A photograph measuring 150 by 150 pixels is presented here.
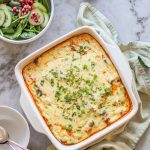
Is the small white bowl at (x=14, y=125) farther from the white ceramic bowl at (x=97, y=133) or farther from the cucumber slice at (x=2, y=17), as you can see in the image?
the cucumber slice at (x=2, y=17)

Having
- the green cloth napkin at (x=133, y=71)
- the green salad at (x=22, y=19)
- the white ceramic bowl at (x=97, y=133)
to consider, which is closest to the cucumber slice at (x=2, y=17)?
the green salad at (x=22, y=19)

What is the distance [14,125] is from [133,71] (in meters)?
0.68

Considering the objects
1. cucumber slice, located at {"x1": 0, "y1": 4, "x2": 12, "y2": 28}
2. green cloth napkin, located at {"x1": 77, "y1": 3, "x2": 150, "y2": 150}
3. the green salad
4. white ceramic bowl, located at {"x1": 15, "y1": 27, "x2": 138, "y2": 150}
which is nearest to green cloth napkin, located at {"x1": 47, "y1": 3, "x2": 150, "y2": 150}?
green cloth napkin, located at {"x1": 77, "y1": 3, "x2": 150, "y2": 150}

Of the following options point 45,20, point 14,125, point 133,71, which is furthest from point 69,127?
point 45,20

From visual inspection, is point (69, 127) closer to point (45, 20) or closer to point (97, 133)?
point (97, 133)

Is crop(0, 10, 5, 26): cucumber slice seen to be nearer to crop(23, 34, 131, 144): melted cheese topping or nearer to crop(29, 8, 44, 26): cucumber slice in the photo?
crop(29, 8, 44, 26): cucumber slice

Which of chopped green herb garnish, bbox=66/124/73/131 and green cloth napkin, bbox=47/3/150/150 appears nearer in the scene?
chopped green herb garnish, bbox=66/124/73/131

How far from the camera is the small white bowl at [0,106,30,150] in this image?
8.35 ft

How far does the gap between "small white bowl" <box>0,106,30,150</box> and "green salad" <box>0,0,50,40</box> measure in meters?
0.39

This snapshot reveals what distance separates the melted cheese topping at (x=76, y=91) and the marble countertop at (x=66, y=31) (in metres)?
0.18

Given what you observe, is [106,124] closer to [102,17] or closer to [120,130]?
[120,130]

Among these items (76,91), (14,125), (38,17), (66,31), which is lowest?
(14,125)

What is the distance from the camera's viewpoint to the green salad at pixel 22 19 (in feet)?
8.44

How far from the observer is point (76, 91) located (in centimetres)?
249
